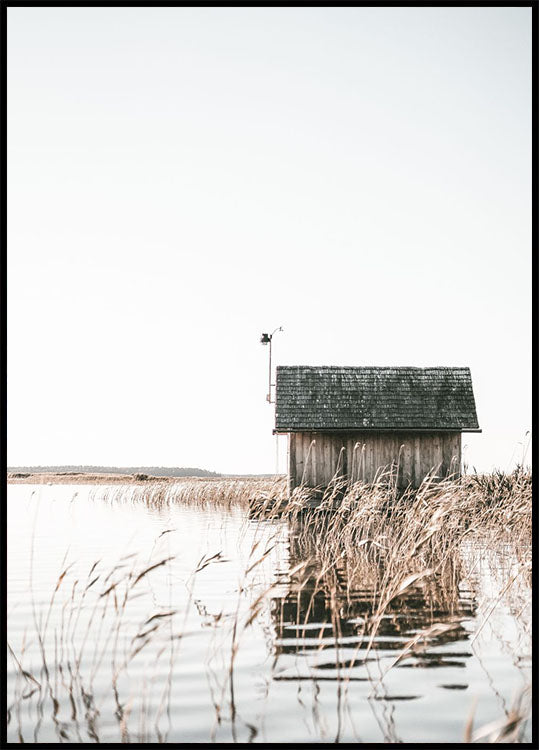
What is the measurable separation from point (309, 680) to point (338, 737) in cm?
112

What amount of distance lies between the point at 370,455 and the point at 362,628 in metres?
15.1

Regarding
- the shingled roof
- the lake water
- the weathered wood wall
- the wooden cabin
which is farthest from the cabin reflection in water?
the shingled roof

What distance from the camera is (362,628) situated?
6.90 meters

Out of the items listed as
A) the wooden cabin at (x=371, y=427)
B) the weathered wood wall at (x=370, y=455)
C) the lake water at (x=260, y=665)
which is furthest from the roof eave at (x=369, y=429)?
the lake water at (x=260, y=665)

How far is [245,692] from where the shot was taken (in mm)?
5230

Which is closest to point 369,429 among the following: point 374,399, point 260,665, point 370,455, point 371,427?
point 371,427

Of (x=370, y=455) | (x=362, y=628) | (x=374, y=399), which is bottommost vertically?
(x=362, y=628)

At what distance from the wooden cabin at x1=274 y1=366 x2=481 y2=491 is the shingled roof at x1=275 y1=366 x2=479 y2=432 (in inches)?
1.2

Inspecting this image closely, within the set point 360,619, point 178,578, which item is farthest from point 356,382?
point 360,619

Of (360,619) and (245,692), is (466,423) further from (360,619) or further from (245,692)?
(245,692)

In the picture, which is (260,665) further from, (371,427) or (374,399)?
(374,399)

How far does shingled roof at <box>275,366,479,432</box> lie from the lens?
21.9 metres

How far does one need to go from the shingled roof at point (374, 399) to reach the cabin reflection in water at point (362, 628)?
39.3ft

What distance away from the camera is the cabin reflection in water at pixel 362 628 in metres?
5.83
